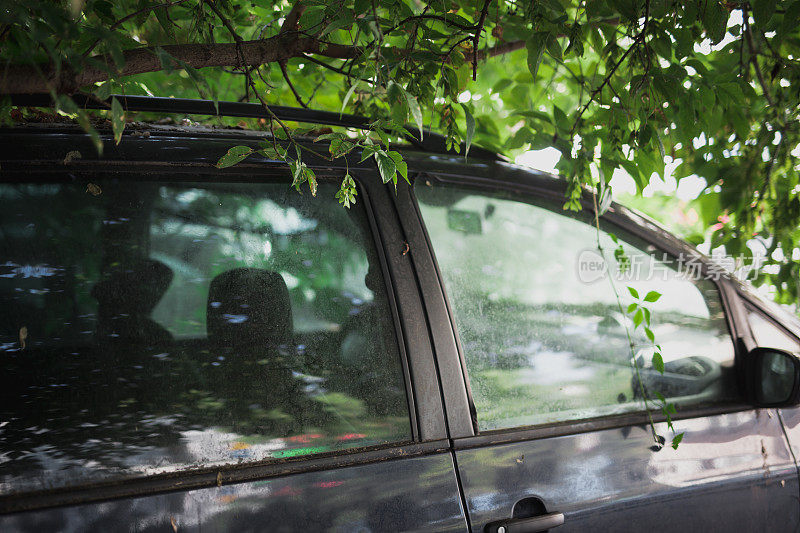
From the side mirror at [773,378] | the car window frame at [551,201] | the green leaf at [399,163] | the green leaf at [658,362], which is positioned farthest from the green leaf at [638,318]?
the green leaf at [399,163]

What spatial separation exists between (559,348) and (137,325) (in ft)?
4.11

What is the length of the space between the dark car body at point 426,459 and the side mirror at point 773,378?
0.06 metres

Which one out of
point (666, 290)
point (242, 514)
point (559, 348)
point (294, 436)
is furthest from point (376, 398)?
point (666, 290)

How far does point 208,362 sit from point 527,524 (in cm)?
92

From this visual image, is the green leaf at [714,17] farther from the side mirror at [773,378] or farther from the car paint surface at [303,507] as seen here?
the car paint surface at [303,507]

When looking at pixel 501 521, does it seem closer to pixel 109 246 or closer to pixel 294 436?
pixel 294 436

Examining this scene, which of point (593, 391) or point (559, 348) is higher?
point (559, 348)

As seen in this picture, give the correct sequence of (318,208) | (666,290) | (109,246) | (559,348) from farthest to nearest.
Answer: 1. (666,290)
2. (559,348)
3. (318,208)
4. (109,246)

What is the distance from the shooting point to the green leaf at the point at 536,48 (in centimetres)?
179

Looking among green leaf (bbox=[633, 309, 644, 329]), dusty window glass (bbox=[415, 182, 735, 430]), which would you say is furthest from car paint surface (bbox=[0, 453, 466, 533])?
green leaf (bbox=[633, 309, 644, 329])

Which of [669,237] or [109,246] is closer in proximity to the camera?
[109,246]

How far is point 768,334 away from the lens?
7.60 feet

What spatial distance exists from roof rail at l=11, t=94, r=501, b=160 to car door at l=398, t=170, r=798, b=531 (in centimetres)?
19

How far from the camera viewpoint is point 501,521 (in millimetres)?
1592
